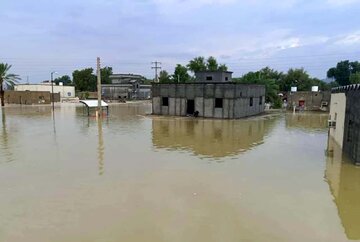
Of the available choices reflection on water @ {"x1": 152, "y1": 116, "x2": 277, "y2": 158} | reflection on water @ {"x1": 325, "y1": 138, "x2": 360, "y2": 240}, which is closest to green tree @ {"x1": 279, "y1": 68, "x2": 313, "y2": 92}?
reflection on water @ {"x1": 152, "y1": 116, "x2": 277, "y2": 158}

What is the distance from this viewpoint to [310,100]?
53.6 m

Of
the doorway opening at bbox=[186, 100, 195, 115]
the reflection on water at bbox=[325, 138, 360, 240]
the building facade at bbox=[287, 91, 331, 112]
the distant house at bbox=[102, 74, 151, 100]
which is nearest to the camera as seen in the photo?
the reflection on water at bbox=[325, 138, 360, 240]

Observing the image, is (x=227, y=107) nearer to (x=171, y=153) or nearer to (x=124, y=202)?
(x=171, y=153)

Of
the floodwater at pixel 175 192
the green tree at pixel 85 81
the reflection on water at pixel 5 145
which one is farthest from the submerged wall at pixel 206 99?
the green tree at pixel 85 81

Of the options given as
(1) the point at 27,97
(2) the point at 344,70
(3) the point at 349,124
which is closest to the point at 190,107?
(3) the point at 349,124

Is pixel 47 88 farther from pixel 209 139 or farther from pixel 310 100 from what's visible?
pixel 209 139

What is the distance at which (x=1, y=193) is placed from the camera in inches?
440

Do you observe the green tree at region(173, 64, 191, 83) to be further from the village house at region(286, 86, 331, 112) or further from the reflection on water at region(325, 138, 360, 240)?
the reflection on water at region(325, 138, 360, 240)

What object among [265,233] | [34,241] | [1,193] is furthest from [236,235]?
[1,193]

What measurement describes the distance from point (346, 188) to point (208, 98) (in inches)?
1089

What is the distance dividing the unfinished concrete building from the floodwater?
58.0 ft

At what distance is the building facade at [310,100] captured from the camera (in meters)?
52.6

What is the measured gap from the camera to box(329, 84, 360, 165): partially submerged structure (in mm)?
15313

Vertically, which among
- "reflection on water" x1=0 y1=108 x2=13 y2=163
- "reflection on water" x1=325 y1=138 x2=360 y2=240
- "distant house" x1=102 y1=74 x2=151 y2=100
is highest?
"distant house" x1=102 y1=74 x2=151 y2=100
